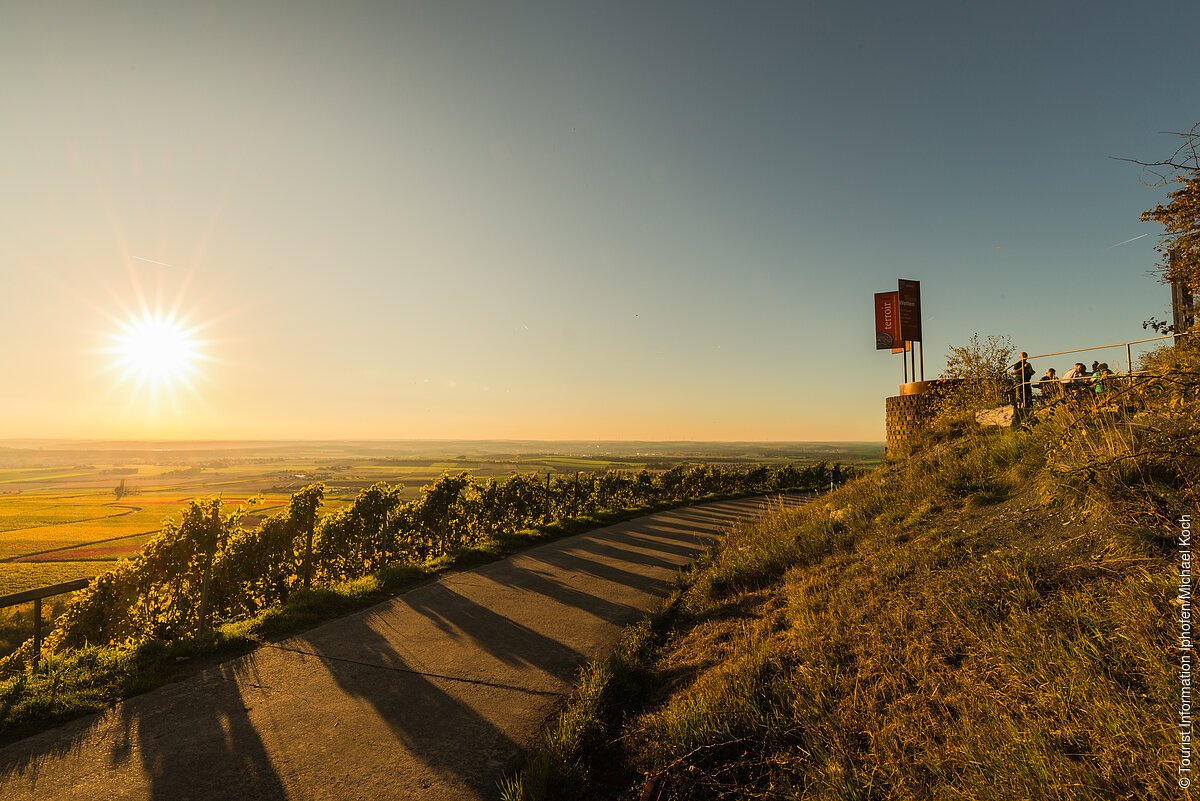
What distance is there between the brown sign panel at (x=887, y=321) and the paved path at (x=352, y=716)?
51.2ft

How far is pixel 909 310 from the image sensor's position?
18359 millimetres

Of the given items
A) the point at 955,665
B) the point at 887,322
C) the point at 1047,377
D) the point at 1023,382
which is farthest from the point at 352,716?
the point at 887,322

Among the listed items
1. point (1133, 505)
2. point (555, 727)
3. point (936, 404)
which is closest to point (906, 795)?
point (555, 727)

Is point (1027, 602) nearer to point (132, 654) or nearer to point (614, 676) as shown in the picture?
point (614, 676)

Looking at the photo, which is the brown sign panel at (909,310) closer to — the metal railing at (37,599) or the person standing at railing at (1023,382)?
the person standing at railing at (1023,382)

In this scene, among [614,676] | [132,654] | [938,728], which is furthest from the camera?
[132,654]

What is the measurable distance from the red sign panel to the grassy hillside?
13.0 meters

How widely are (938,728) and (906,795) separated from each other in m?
0.62

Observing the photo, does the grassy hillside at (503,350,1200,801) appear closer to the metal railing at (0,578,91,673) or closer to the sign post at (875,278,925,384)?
the metal railing at (0,578,91,673)

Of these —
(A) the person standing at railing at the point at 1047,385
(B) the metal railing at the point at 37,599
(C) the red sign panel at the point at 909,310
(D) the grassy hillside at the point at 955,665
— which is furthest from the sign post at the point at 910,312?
(B) the metal railing at the point at 37,599

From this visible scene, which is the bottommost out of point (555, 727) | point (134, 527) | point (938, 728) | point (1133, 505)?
point (134, 527)

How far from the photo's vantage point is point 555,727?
4512 mm

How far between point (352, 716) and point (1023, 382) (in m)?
15.1

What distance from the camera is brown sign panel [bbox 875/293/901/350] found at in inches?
725
